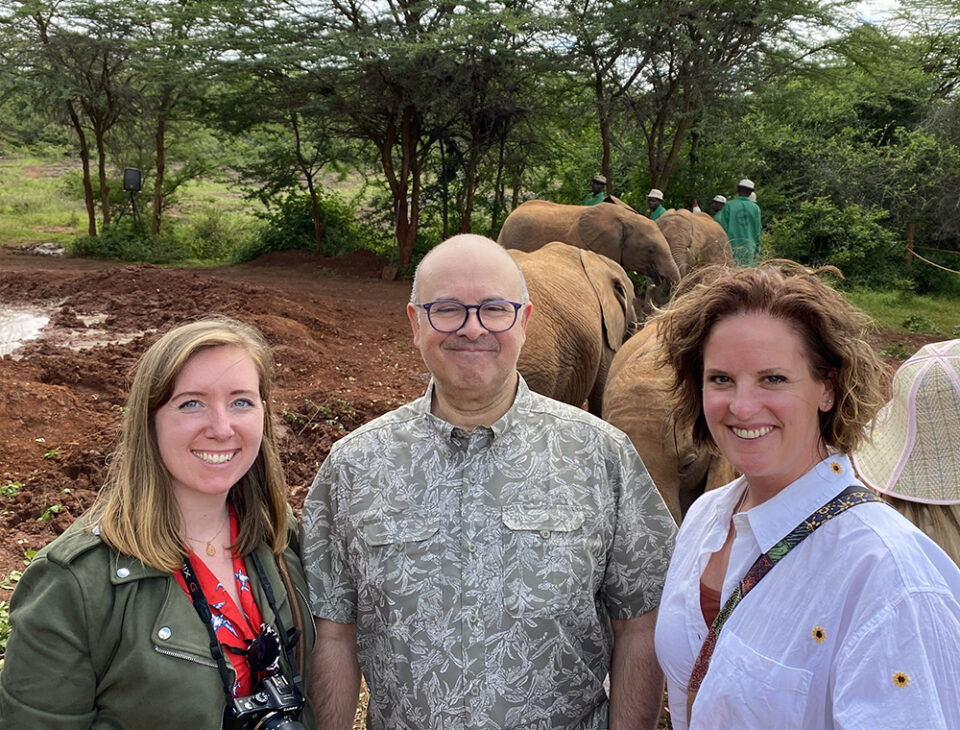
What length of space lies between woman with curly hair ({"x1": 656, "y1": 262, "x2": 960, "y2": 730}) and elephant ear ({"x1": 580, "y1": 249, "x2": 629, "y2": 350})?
4.95m

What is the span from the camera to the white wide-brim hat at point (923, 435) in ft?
6.31

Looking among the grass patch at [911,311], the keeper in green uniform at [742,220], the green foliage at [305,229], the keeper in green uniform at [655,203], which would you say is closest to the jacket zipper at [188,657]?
the keeper in green uniform at [742,220]

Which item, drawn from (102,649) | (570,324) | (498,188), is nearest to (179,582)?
(102,649)

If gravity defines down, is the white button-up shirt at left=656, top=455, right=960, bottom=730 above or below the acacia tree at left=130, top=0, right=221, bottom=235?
below

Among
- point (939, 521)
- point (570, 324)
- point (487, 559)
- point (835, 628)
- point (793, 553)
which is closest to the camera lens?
point (835, 628)

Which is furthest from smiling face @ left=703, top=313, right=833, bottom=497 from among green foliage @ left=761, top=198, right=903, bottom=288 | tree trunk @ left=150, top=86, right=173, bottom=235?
tree trunk @ left=150, top=86, right=173, bottom=235

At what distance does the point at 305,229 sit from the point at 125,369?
14.7 m

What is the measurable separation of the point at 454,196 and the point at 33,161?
28881mm

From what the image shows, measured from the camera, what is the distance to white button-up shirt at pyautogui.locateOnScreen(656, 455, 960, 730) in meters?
1.45

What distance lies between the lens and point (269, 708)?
1.89 metres

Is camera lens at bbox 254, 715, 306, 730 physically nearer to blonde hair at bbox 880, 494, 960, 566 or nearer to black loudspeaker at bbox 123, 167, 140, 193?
blonde hair at bbox 880, 494, 960, 566

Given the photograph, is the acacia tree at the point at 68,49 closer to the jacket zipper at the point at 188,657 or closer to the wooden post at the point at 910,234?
the wooden post at the point at 910,234

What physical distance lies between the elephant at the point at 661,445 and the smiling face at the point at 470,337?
1233 mm

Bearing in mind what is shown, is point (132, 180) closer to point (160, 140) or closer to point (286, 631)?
point (160, 140)
